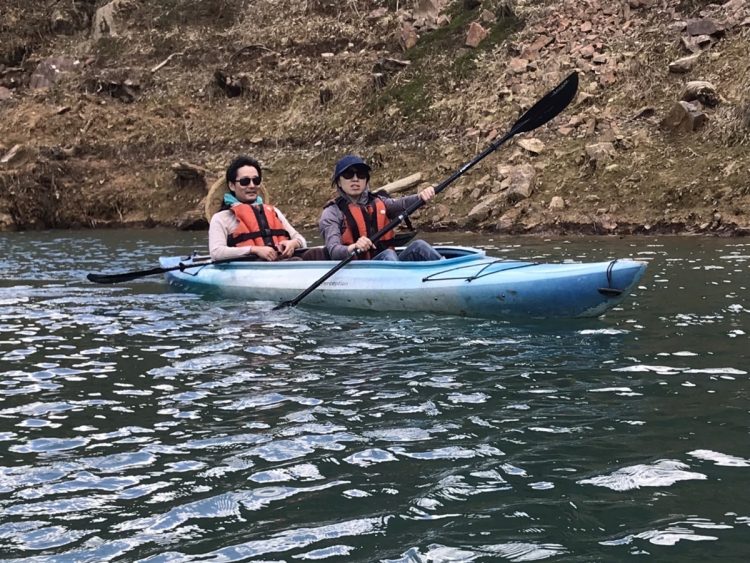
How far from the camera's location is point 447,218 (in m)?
16.2

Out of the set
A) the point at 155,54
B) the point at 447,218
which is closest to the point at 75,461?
the point at 447,218

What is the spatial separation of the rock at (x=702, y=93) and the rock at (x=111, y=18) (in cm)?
2001

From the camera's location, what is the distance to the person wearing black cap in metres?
8.43

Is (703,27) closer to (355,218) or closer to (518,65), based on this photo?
(518,65)

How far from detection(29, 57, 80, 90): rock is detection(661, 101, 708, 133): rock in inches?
775

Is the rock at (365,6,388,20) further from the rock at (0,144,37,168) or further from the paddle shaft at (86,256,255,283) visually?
the paddle shaft at (86,256,255,283)

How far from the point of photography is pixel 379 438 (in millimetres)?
4090

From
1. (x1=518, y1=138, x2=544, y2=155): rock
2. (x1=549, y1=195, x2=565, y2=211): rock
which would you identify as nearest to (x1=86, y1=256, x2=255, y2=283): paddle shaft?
(x1=549, y1=195, x2=565, y2=211): rock

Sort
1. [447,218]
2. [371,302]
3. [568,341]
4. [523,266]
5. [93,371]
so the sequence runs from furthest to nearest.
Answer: [447,218] → [371,302] → [523,266] → [568,341] → [93,371]

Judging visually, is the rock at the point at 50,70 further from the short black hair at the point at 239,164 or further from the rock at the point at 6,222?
the short black hair at the point at 239,164

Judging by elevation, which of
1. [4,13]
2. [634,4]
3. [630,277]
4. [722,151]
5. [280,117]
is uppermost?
[4,13]

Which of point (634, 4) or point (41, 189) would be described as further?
point (41, 189)

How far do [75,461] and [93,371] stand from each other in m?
1.99

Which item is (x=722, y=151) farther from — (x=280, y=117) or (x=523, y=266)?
(x=280, y=117)
